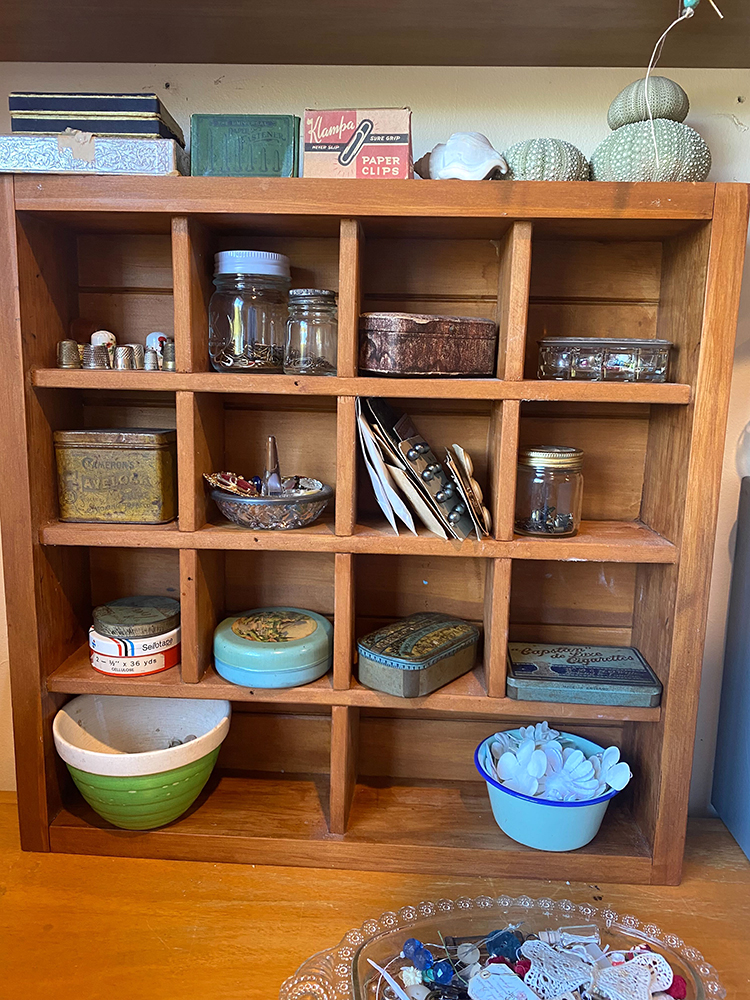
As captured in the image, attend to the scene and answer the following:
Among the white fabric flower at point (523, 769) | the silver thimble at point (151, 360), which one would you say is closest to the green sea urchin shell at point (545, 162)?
the silver thimble at point (151, 360)

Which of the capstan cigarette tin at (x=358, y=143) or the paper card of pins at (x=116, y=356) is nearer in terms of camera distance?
the capstan cigarette tin at (x=358, y=143)

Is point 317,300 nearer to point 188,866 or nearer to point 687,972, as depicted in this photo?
point 188,866

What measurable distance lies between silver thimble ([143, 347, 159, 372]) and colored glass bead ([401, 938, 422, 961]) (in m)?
0.94

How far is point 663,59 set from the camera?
124 centimetres

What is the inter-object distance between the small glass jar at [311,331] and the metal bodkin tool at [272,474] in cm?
14

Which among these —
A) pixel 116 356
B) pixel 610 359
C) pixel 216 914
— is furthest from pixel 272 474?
pixel 216 914

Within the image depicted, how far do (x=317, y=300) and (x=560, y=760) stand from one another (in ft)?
2.93

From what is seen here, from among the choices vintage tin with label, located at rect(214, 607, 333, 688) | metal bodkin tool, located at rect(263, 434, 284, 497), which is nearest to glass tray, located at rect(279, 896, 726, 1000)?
vintage tin with label, located at rect(214, 607, 333, 688)

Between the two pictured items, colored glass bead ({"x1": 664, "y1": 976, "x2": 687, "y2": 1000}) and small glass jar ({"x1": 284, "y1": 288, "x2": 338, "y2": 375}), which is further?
small glass jar ({"x1": 284, "y1": 288, "x2": 338, "y2": 375})

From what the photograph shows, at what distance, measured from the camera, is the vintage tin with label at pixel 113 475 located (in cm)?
123

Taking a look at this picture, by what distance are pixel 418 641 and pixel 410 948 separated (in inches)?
17.9

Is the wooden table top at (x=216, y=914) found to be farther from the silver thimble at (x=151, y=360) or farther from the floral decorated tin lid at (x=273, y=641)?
the silver thimble at (x=151, y=360)

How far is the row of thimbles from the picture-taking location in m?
1.21

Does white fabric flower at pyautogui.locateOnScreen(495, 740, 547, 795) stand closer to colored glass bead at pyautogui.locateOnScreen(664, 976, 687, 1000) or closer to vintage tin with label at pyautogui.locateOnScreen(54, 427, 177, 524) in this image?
colored glass bead at pyautogui.locateOnScreen(664, 976, 687, 1000)
